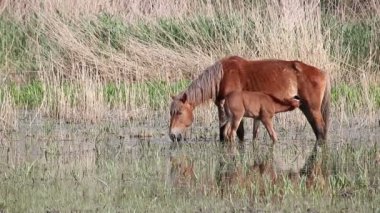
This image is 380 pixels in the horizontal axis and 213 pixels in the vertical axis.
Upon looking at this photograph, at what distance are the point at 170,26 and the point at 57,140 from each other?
5996mm

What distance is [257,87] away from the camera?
1230 centimetres

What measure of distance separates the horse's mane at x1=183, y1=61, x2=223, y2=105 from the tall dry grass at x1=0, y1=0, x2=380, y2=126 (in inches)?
107

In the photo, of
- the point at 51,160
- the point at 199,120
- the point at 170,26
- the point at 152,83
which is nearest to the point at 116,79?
the point at 152,83

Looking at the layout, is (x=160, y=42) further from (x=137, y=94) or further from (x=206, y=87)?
(x=206, y=87)

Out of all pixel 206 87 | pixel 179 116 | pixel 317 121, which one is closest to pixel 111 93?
pixel 179 116

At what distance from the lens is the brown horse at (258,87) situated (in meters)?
12.1

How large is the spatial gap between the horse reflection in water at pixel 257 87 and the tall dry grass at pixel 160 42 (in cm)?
273

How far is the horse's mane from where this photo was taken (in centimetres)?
1212

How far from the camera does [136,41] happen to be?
17.6m

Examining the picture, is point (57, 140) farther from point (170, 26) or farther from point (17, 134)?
point (170, 26)

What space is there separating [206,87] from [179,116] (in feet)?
1.61

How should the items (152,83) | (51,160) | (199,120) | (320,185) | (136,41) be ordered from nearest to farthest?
1. (320,185)
2. (51,160)
3. (199,120)
4. (152,83)
5. (136,41)

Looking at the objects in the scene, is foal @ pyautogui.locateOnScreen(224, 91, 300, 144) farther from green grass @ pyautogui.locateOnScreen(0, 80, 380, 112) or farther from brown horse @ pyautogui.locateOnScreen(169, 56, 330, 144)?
green grass @ pyautogui.locateOnScreen(0, 80, 380, 112)

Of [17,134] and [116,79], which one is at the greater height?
[116,79]
